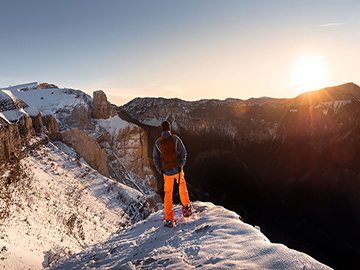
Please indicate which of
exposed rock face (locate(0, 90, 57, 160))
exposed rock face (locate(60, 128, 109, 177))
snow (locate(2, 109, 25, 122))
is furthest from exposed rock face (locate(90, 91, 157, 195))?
snow (locate(2, 109, 25, 122))

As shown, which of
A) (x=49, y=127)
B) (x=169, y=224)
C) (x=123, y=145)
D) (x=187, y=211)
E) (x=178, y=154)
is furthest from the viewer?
(x=123, y=145)

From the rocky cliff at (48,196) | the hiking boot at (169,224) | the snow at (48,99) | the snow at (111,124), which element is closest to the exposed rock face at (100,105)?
the snow at (111,124)

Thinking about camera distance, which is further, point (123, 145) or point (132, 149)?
point (132, 149)

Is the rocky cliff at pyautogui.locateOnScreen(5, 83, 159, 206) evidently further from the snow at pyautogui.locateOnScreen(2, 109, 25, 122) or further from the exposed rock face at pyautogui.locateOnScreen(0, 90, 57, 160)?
the snow at pyautogui.locateOnScreen(2, 109, 25, 122)

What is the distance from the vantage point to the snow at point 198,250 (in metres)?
1.97

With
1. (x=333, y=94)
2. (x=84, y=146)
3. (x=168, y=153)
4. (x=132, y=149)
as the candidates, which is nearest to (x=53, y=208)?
(x=168, y=153)

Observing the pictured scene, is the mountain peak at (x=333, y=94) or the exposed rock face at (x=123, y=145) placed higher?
the mountain peak at (x=333, y=94)

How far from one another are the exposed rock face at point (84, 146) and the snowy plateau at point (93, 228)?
707 millimetres

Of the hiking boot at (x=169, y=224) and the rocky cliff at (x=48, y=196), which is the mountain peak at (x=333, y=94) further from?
A: the hiking boot at (x=169, y=224)

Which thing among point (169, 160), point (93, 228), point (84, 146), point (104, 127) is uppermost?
point (104, 127)

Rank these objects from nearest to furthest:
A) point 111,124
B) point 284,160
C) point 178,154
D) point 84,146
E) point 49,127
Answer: point 178,154 < point 49,127 < point 84,146 < point 111,124 < point 284,160

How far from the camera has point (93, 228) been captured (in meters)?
5.86

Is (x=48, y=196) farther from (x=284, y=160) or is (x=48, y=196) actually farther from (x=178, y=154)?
(x=284, y=160)

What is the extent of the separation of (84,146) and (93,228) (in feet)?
27.5
